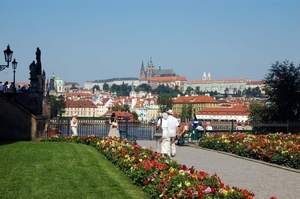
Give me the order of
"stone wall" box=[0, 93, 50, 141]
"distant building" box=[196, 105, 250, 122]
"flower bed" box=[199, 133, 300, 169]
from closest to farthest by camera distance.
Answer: "flower bed" box=[199, 133, 300, 169] → "stone wall" box=[0, 93, 50, 141] → "distant building" box=[196, 105, 250, 122]

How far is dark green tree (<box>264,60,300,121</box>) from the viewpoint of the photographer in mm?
39844

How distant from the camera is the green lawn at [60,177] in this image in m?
10.6

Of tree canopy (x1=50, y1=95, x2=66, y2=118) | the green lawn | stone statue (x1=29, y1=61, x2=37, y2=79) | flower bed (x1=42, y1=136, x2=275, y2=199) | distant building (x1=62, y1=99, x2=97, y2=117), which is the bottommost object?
distant building (x1=62, y1=99, x2=97, y2=117)

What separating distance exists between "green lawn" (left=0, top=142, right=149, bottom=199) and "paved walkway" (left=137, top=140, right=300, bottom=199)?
8.73 feet

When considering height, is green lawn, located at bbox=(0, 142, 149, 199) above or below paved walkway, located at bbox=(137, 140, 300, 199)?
above

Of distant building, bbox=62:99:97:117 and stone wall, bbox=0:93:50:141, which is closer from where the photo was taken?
stone wall, bbox=0:93:50:141

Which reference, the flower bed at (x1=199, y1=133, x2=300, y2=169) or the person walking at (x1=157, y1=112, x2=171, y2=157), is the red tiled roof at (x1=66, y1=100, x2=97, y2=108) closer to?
the flower bed at (x1=199, y1=133, x2=300, y2=169)

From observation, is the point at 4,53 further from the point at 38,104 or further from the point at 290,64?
the point at 290,64

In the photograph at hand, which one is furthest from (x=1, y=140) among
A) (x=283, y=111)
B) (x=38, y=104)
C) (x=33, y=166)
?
(x=283, y=111)

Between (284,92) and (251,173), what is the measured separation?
2575 cm

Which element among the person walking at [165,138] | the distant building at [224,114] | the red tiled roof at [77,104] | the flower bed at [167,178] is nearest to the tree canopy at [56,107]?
the person walking at [165,138]

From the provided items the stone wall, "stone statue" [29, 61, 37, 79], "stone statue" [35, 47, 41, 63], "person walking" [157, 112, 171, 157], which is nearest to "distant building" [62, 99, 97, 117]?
"stone statue" [35, 47, 41, 63]

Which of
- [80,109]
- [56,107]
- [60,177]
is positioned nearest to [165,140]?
[60,177]

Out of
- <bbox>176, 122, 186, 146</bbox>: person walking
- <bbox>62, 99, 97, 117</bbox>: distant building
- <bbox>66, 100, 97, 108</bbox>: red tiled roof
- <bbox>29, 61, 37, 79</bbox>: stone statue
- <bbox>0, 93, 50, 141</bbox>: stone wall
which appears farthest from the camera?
<bbox>62, 99, 97, 117</bbox>: distant building
